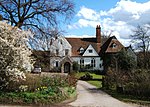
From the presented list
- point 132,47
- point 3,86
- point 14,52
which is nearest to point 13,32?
point 14,52

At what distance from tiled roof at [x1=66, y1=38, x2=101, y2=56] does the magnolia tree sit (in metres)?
47.1

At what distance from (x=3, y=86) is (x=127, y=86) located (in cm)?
1149

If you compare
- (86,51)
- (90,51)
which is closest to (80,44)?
(86,51)

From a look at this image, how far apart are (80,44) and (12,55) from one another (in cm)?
4966

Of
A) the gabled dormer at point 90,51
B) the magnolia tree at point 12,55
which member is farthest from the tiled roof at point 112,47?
the magnolia tree at point 12,55

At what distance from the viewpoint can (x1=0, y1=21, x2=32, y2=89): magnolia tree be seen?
66.3 ft

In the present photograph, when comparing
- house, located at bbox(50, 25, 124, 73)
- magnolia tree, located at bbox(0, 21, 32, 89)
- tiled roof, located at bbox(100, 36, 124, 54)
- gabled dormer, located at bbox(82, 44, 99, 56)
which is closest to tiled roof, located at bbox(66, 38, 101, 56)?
house, located at bbox(50, 25, 124, 73)

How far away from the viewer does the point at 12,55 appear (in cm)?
2047

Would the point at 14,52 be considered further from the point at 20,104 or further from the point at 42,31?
the point at 42,31

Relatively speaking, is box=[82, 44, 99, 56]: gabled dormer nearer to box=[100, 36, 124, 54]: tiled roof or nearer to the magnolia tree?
box=[100, 36, 124, 54]: tiled roof

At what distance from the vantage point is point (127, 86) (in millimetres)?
26734

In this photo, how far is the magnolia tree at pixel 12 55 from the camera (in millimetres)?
20211

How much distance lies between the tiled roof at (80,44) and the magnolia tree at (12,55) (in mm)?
47099

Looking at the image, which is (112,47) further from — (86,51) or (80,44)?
(80,44)
